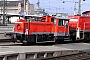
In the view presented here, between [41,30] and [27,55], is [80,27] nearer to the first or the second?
[41,30]

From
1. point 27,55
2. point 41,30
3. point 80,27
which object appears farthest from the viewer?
point 80,27

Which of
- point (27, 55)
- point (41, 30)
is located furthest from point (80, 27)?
point (27, 55)

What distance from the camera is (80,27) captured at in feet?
85.1

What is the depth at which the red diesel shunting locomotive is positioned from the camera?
21.1 metres

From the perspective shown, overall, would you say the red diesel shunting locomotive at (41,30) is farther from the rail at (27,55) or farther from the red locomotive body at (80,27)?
the rail at (27,55)

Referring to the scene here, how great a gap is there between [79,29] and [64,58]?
37.1ft

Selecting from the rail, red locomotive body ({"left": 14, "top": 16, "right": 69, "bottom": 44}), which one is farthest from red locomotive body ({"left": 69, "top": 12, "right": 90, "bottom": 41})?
the rail

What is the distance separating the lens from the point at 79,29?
83.1 ft

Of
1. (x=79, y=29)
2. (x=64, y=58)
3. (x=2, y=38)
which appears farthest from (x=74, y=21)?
(x=64, y=58)

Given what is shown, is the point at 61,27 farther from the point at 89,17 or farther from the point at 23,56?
the point at 23,56

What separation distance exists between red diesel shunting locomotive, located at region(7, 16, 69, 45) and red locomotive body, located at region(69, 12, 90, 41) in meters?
1.93

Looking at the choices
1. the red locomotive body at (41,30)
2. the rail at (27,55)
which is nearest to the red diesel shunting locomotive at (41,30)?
the red locomotive body at (41,30)

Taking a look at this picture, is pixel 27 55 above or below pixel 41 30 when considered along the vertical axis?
below

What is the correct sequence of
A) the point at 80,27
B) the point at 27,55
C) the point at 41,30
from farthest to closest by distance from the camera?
the point at 80,27, the point at 41,30, the point at 27,55
